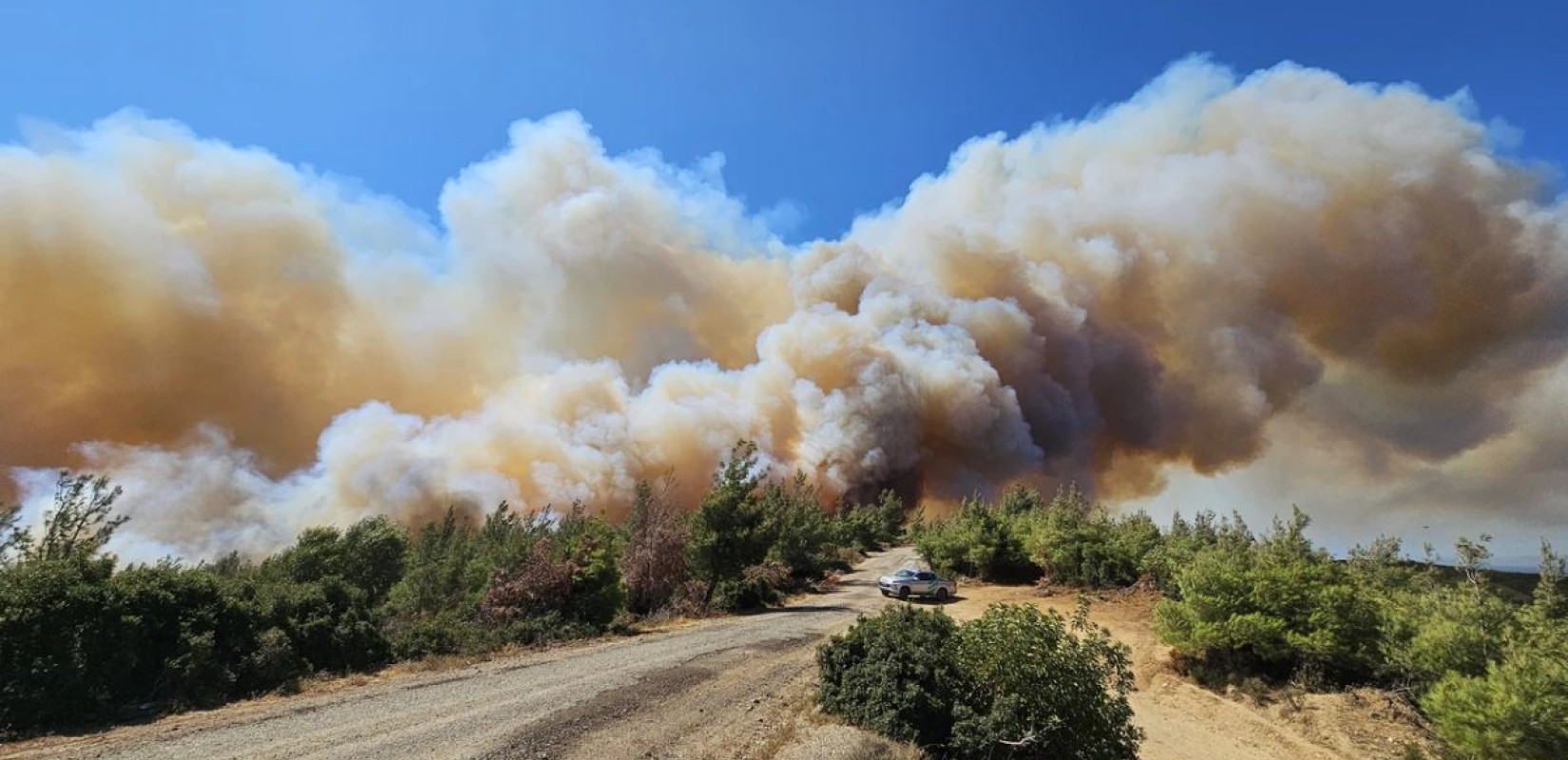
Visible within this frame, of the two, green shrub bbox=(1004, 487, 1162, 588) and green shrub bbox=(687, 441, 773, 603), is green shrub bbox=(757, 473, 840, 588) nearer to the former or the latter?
green shrub bbox=(687, 441, 773, 603)

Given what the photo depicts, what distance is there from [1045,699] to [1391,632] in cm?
893

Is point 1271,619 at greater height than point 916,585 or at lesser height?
greater

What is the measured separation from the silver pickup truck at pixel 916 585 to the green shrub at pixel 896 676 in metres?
17.2

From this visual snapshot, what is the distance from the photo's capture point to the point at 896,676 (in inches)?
383

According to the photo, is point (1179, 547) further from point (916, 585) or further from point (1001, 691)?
point (1001, 691)

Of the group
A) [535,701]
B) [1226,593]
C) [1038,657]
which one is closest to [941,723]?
[1038,657]

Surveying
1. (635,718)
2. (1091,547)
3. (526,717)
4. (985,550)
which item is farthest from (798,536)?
(526,717)

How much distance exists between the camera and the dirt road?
8484 millimetres

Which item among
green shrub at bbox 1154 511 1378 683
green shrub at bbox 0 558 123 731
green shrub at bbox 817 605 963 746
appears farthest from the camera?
green shrub at bbox 1154 511 1378 683

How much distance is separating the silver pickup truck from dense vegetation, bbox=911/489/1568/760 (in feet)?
28.6

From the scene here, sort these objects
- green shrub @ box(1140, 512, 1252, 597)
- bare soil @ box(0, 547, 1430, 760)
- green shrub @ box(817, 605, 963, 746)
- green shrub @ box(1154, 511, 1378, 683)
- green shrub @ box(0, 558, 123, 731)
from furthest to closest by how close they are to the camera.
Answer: green shrub @ box(1140, 512, 1252, 597) < green shrub @ box(1154, 511, 1378, 683) < green shrub @ box(817, 605, 963, 746) < green shrub @ box(0, 558, 123, 731) < bare soil @ box(0, 547, 1430, 760)

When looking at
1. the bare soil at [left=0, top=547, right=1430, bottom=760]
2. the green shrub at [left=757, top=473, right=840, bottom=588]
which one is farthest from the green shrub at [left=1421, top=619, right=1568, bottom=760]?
the green shrub at [left=757, top=473, right=840, bottom=588]

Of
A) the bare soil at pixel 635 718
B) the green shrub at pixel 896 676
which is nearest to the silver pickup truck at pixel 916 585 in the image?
the bare soil at pixel 635 718

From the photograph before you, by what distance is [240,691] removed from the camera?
444 inches
